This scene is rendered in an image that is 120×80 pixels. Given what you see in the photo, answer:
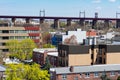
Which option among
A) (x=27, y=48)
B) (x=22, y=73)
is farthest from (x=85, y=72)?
(x=27, y=48)

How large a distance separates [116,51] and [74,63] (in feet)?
16.3

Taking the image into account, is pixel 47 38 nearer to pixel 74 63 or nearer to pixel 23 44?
pixel 23 44

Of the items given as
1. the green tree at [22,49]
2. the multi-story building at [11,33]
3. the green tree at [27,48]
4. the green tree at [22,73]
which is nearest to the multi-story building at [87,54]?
the green tree at [22,73]

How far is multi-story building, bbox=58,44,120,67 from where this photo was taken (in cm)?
3519

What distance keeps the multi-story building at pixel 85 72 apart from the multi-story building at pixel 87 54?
4261mm

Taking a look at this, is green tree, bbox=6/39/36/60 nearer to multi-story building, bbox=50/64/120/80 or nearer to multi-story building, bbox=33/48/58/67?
multi-story building, bbox=33/48/58/67

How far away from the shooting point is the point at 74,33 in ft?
184

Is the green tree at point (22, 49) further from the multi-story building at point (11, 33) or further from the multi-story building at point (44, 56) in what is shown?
the multi-story building at point (11, 33)

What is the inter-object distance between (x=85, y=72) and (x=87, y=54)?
5428 mm

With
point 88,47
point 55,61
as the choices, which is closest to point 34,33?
point 55,61

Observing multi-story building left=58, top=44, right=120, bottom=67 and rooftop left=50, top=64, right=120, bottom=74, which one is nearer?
rooftop left=50, top=64, right=120, bottom=74

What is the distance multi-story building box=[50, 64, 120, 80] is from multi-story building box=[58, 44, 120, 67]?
4261mm

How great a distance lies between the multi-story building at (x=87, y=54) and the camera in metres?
35.2

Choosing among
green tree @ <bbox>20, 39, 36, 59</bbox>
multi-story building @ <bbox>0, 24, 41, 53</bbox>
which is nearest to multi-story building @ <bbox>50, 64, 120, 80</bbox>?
green tree @ <bbox>20, 39, 36, 59</bbox>
